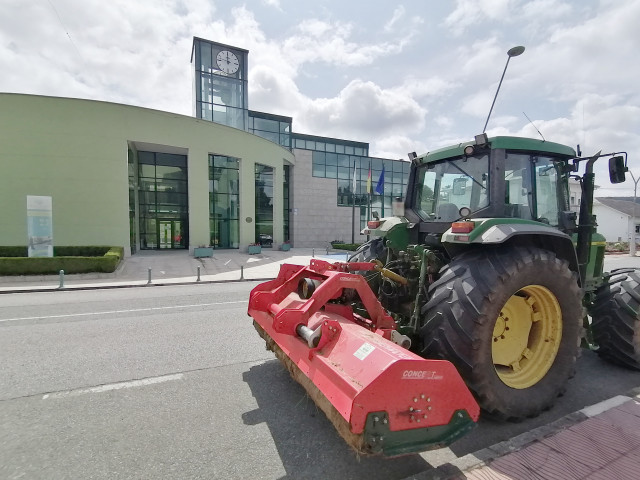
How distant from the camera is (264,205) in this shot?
86.2 ft

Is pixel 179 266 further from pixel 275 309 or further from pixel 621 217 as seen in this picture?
pixel 621 217

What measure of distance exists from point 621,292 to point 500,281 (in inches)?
102

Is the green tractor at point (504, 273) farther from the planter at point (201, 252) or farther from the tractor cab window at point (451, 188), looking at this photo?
the planter at point (201, 252)

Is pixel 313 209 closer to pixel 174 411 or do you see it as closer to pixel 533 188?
pixel 533 188

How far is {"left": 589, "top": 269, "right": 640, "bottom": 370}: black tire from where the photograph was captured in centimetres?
390

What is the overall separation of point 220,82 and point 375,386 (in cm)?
3068

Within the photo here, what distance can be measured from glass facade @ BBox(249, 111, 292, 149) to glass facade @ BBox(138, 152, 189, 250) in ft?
32.2

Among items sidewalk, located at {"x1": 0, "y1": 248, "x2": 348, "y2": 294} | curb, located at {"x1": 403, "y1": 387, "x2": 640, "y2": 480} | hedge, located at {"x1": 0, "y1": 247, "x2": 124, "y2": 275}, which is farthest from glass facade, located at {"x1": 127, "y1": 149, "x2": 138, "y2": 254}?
curb, located at {"x1": 403, "y1": 387, "x2": 640, "y2": 480}

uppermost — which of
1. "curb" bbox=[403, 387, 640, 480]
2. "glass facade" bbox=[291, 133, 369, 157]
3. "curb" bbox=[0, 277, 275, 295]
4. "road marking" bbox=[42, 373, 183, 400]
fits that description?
"glass facade" bbox=[291, 133, 369, 157]

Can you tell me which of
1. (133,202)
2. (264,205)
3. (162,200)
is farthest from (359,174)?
(133,202)

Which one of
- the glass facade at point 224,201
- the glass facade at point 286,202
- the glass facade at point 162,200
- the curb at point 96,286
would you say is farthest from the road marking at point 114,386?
the glass facade at point 286,202

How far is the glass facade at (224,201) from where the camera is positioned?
23625 millimetres

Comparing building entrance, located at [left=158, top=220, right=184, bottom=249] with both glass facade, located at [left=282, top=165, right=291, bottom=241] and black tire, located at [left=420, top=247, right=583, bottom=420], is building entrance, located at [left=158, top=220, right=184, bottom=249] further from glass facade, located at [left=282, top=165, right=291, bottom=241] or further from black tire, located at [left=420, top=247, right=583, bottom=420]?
black tire, located at [left=420, top=247, right=583, bottom=420]

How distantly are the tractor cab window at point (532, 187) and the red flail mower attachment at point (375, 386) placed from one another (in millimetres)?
2029
